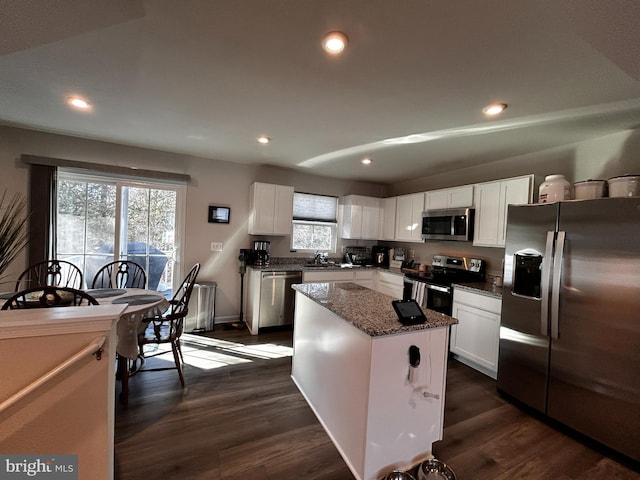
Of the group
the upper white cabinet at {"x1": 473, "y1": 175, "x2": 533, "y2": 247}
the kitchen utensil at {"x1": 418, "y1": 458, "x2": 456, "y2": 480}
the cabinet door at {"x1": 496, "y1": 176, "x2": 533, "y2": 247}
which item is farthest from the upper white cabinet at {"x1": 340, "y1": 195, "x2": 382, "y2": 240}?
the kitchen utensil at {"x1": 418, "y1": 458, "x2": 456, "y2": 480}

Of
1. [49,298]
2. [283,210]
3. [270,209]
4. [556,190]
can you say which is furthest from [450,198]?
[49,298]

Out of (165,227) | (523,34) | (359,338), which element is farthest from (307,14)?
(165,227)

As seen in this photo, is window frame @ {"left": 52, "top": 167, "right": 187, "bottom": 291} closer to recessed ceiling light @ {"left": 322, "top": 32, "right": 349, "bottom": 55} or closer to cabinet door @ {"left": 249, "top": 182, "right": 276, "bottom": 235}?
cabinet door @ {"left": 249, "top": 182, "right": 276, "bottom": 235}

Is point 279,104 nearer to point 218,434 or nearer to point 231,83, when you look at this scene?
point 231,83

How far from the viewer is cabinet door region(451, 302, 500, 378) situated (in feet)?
8.63

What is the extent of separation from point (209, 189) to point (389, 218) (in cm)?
307

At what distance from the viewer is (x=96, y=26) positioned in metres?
1.33

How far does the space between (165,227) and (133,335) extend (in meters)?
2.06

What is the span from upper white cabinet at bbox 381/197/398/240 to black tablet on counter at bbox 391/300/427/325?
3146 millimetres

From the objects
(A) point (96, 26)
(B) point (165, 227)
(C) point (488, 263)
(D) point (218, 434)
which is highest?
(A) point (96, 26)

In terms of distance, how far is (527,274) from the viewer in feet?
7.33

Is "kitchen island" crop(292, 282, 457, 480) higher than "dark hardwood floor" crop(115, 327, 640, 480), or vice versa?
"kitchen island" crop(292, 282, 457, 480)

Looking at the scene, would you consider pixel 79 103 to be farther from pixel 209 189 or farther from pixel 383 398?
pixel 383 398

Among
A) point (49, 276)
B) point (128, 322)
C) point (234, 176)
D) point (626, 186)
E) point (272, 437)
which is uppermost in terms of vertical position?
point (234, 176)
